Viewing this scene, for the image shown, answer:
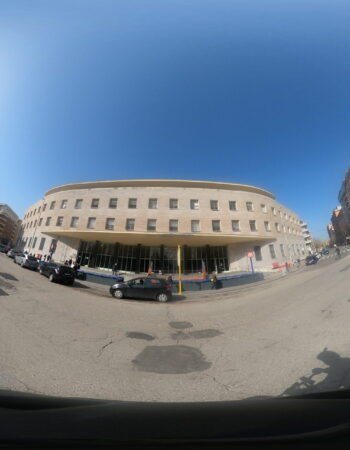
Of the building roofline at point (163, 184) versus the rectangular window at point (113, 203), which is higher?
the building roofline at point (163, 184)

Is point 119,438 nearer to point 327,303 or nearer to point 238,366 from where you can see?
point 238,366

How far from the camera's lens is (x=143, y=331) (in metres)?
5.90

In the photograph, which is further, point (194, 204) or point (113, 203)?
point (113, 203)

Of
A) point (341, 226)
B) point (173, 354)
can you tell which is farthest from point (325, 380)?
point (341, 226)

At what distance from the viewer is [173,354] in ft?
14.2

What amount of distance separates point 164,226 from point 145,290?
48.0 ft

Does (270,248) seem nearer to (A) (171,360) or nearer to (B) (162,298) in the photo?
(B) (162,298)

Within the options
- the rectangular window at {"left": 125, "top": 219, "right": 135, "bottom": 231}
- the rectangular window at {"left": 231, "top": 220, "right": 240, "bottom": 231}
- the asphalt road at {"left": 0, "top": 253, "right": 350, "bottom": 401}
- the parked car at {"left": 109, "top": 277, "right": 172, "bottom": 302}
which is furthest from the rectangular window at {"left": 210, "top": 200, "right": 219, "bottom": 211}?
the asphalt road at {"left": 0, "top": 253, "right": 350, "bottom": 401}

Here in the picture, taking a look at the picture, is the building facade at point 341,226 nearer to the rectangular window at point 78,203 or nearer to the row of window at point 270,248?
the row of window at point 270,248

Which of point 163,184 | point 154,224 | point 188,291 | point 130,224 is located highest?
point 163,184

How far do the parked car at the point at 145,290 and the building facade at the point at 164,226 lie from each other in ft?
41.0

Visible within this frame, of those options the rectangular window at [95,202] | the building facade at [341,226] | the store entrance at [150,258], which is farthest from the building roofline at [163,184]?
the building facade at [341,226]

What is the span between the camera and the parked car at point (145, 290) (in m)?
12.6

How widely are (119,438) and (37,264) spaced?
25.2 m
